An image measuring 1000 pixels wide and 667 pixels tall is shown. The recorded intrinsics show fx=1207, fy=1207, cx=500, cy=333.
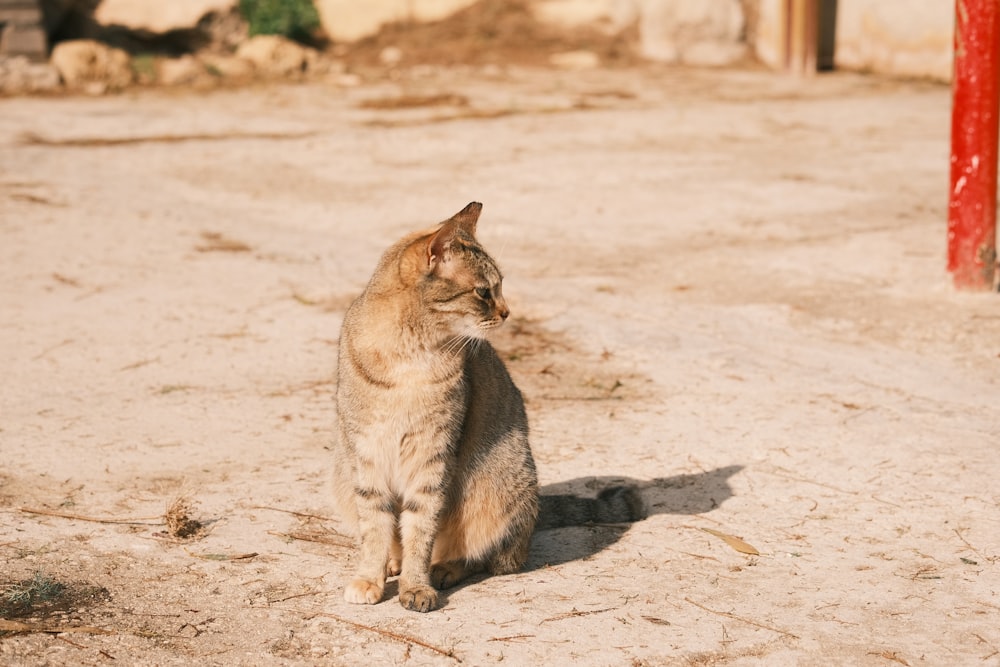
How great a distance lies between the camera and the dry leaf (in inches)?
167

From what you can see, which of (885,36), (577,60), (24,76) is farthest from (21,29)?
(885,36)

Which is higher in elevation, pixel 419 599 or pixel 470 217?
pixel 470 217

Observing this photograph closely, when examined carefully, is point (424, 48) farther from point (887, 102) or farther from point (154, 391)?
point (154, 391)

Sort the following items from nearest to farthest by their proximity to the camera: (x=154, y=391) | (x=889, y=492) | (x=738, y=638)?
1. (x=738, y=638)
2. (x=889, y=492)
3. (x=154, y=391)

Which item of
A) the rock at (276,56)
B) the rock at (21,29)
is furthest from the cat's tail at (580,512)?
the rock at (21,29)

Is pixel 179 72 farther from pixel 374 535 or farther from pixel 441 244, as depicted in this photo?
pixel 374 535

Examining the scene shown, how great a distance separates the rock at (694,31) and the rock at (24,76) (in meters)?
7.11

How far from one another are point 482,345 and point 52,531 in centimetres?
163

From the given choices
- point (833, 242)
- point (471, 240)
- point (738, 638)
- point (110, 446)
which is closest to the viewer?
point (738, 638)

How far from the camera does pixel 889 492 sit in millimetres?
4691

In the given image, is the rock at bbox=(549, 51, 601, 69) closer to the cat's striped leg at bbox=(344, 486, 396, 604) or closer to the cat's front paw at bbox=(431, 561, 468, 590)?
the cat's front paw at bbox=(431, 561, 468, 590)

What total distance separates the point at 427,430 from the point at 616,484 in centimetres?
121

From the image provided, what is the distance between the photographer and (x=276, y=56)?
14.4 metres

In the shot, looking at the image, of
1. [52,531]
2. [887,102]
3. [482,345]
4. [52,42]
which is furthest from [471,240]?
[52,42]
